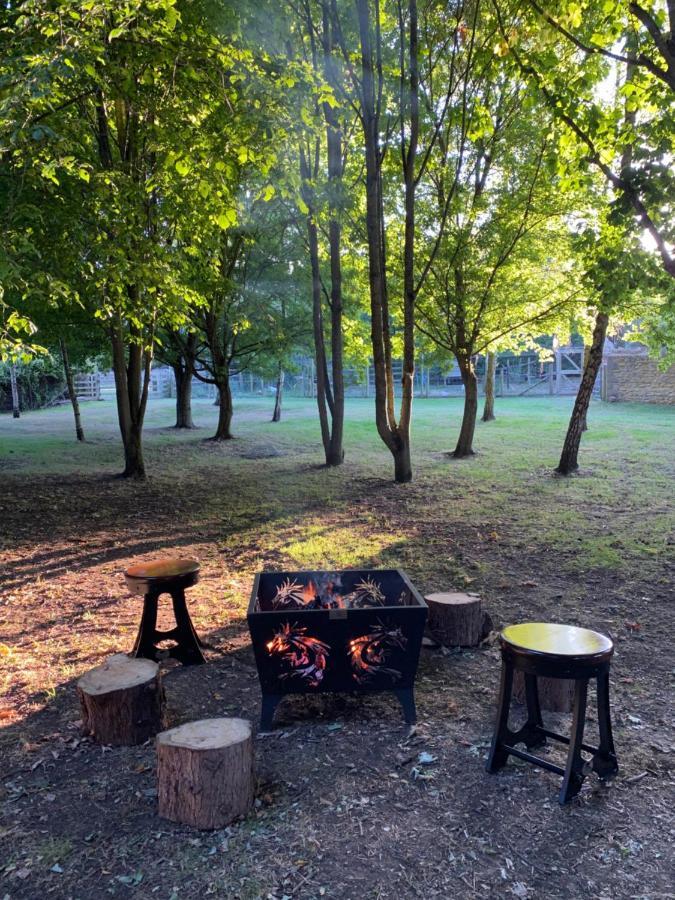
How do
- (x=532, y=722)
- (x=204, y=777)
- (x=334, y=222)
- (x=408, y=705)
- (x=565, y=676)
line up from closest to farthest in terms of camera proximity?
(x=204, y=777) → (x=565, y=676) → (x=532, y=722) → (x=408, y=705) → (x=334, y=222)

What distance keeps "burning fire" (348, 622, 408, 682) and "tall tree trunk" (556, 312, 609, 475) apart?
9328 millimetres

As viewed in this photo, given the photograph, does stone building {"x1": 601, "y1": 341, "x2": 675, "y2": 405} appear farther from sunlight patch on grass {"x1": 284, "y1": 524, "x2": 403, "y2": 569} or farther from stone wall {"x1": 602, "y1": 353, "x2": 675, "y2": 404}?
sunlight patch on grass {"x1": 284, "y1": 524, "x2": 403, "y2": 569}

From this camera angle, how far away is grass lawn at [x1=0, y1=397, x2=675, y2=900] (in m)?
2.69

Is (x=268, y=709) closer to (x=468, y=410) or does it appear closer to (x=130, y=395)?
(x=130, y=395)

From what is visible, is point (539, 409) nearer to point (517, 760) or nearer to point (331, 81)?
point (331, 81)

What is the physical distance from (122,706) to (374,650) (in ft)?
4.90

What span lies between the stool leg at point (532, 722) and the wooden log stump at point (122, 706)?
2.14 metres

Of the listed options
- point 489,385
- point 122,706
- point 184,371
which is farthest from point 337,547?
point 489,385

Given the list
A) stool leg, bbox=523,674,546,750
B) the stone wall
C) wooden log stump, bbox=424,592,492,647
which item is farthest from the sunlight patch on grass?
the stone wall

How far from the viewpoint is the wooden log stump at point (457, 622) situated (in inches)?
197

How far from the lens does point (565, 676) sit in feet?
9.88

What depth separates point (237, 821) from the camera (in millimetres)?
2957

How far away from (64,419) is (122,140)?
66.6 feet

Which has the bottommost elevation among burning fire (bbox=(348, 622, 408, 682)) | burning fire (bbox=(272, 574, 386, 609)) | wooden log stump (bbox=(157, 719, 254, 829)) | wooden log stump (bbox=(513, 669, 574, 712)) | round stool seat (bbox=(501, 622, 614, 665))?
wooden log stump (bbox=(513, 669, 574, 712))
